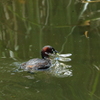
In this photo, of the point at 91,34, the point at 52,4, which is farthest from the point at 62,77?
the point at 52,4

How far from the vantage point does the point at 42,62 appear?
21.5 feet

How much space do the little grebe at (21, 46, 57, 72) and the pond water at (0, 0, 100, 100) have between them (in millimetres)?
151

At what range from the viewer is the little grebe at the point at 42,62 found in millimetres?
6258

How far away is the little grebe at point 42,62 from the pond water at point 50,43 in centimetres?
15

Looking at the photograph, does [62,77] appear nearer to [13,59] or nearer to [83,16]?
[13,59]

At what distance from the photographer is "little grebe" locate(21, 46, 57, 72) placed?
6.26 m

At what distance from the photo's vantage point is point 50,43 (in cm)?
759

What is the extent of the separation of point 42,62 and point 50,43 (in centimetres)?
109

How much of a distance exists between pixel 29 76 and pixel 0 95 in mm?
853

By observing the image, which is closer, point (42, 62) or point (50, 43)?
point (42, 62)

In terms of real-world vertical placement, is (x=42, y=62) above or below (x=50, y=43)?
below

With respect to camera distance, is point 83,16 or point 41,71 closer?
point 41,71

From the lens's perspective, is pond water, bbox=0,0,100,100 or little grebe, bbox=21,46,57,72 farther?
little grebe, bbox=21,46,57,72

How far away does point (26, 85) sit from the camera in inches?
217
